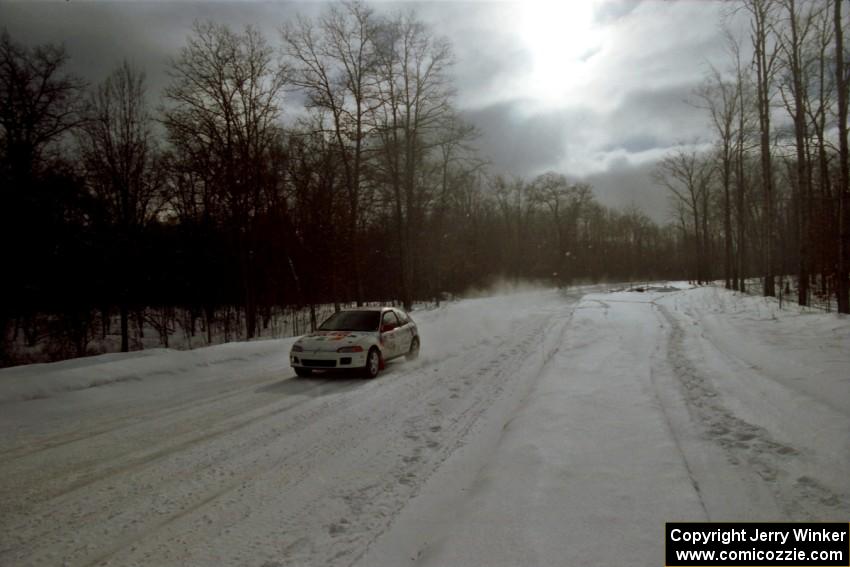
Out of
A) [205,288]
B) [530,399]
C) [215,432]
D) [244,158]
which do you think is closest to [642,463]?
[530,399]

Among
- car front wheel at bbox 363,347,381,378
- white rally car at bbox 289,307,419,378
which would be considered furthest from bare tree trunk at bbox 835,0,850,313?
car front wheel at bbox 363,347,381,378

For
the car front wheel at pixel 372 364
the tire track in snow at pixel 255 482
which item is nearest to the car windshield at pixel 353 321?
the car front wheel at pixel 372 364

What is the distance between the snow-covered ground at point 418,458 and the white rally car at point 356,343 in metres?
0.47

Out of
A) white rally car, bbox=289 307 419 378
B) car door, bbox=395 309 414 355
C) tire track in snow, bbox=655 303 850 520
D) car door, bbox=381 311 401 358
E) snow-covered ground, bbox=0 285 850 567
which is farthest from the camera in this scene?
car door, bbox=395 309 414 355

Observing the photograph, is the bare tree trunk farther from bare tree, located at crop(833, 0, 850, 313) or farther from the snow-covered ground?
the snow-covered ground

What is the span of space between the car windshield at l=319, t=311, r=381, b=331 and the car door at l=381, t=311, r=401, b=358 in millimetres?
226

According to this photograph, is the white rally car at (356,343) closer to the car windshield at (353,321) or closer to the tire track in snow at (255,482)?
the car windshield at (353,321)

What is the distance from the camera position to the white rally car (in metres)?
10.6

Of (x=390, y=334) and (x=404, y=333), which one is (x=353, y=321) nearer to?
(x=390, y=334)

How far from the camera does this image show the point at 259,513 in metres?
4.33

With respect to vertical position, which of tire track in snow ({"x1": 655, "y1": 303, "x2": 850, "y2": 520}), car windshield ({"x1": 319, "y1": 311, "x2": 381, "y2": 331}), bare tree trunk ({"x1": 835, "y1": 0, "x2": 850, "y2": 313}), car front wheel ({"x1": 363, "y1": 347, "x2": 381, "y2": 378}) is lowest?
tire track in snow ({"x1": 655, "y1": 303, "x2": 850, "y2": 520})

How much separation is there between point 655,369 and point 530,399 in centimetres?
368

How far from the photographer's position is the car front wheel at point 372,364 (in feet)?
35.6

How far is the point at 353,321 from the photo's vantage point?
12.3m
